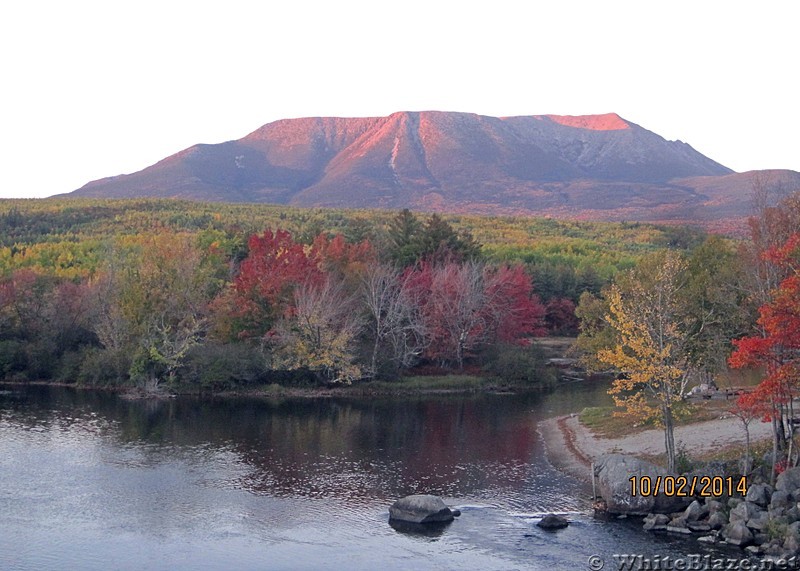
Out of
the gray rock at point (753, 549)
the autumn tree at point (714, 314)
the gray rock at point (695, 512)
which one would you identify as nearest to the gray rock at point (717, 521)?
the gray rock at point (695, 512)

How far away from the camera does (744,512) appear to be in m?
28.5

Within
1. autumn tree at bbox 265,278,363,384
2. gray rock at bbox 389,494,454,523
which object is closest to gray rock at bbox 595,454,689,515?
gray rock at bbox 389,494,454,523

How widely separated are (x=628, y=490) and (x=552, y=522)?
3.33 metres

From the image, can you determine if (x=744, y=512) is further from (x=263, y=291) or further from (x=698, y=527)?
(x=263, y=291)

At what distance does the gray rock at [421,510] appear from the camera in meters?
30.0

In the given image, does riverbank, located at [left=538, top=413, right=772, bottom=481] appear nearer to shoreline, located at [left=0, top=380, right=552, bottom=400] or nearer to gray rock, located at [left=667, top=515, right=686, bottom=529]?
gray rock, located at [left=667, top=515, right=686, bottom=529]

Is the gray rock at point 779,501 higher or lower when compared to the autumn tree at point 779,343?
lower

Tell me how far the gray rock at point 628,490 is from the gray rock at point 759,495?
214 centimetres

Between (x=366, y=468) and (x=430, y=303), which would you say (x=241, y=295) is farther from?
(x=366, y=468)

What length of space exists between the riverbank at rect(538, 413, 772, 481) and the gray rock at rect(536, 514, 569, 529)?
6.93 m

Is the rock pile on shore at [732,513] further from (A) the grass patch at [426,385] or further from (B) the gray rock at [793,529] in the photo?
(A) the grass patch at [426,385]

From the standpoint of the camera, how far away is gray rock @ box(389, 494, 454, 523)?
98.4 ft

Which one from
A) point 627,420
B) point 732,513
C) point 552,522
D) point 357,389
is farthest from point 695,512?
point 357,389

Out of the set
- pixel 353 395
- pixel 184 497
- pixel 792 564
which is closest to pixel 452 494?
pixel 184 497
